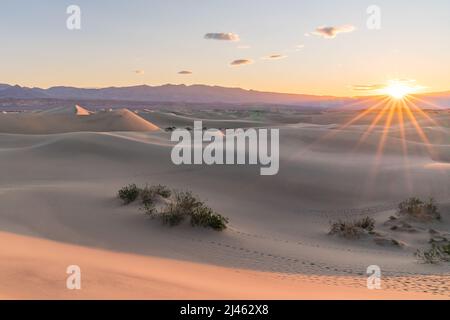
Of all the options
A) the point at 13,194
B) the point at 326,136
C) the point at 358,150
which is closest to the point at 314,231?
the point at 13,194

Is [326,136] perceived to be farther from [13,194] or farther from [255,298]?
[255,298]

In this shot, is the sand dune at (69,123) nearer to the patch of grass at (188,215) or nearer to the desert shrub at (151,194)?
the desert shrub at (151,194)

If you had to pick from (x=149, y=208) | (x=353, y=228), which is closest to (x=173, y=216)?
(x=149, y=208)

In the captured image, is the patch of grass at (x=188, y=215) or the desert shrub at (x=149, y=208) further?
the desert shrub at (x=149, y=208)

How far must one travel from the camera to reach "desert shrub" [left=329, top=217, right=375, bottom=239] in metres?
10.3

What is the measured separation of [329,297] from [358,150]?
2044 centimetres

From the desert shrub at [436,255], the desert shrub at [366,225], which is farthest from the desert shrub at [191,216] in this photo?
the desert shrub at [436,255]

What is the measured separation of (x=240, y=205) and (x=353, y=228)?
362 cm

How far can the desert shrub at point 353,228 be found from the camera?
10.3m

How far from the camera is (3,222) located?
8703mm

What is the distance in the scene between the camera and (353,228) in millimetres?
10438

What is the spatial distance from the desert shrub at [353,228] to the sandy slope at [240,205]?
28cm

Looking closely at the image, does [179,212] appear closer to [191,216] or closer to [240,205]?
[191,216]

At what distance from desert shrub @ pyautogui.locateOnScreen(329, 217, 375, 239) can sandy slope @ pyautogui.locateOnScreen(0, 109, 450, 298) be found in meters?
0.28
